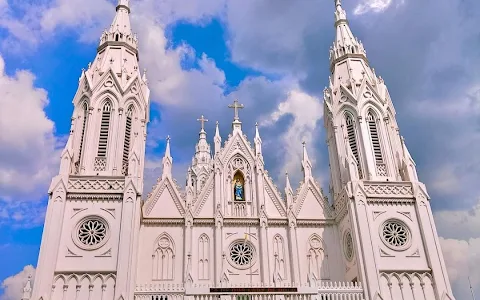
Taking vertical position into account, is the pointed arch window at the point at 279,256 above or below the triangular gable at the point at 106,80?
below

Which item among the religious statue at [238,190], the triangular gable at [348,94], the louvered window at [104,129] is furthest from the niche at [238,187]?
the triangular gable at [348,94]

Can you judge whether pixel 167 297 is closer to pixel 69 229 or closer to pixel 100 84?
pixel 69 229

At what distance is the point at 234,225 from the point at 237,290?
627cm

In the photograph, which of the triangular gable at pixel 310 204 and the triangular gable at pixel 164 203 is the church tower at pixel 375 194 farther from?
the triangular gable at pixel 164 203

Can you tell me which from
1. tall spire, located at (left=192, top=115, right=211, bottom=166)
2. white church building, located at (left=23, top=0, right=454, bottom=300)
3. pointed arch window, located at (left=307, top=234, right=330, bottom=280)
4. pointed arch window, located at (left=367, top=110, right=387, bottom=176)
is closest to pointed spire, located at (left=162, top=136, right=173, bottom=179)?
white church building, located at (left=23, top=0, right=454, bottom=300)

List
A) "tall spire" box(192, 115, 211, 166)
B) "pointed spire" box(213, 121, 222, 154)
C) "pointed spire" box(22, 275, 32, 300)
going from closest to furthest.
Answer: "pointed spire" box(22, 275, 32, 300)
"pointed spire" box(213, 121, 222, 154)
"tall spire" box(192, 115, 211, 166)

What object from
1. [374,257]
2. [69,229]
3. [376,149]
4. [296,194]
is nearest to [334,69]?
[376,149]

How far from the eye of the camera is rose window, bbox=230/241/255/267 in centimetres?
2955

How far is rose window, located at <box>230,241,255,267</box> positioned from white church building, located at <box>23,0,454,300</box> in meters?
0.06

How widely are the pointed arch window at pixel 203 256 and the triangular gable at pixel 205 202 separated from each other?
1.58 metres

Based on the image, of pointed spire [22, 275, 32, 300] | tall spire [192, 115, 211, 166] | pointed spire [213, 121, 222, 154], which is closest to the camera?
pointed spire [22, 275, 32, 300]

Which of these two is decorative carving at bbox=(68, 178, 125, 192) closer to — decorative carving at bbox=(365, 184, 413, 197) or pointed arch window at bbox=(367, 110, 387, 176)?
decorative carving at bbox=(365, 184, 413, 197)

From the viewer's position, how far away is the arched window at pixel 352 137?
3160 cm

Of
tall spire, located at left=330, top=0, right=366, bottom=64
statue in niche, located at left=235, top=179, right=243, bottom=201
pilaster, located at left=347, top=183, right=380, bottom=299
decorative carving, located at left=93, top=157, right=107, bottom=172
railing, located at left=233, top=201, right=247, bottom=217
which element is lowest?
pilaster, located at left=347, top=183, right=380, bottom=299
